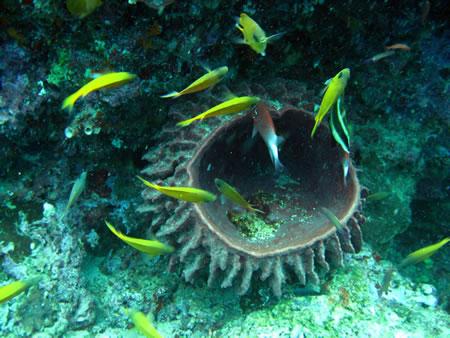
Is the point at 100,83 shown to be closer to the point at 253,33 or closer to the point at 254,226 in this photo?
the point at 253,33

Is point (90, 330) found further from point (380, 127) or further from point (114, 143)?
point (380, 127)

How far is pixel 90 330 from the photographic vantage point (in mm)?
3072

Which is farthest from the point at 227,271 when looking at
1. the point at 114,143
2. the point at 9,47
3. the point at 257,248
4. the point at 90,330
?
the point at 9,47

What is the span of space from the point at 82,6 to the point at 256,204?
2.87 meters

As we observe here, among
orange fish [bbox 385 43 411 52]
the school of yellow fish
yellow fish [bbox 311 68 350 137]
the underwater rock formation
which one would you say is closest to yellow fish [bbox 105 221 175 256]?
the school of yellow fish

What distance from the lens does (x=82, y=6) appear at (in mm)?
2316

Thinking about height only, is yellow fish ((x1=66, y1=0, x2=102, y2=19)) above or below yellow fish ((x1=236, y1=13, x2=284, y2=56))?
above

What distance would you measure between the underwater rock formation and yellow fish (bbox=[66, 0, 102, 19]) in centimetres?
116

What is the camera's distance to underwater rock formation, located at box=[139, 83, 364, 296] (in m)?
2.96

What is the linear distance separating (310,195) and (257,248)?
4.03ft

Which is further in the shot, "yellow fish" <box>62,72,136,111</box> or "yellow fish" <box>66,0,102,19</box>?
"yellow fish" <box>66,0,102,19</box>

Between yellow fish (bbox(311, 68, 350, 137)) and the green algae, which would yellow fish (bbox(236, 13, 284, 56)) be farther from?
the green algae

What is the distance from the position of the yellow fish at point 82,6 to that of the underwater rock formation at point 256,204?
45.6 inches

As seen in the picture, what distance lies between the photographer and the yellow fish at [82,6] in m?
2.30
